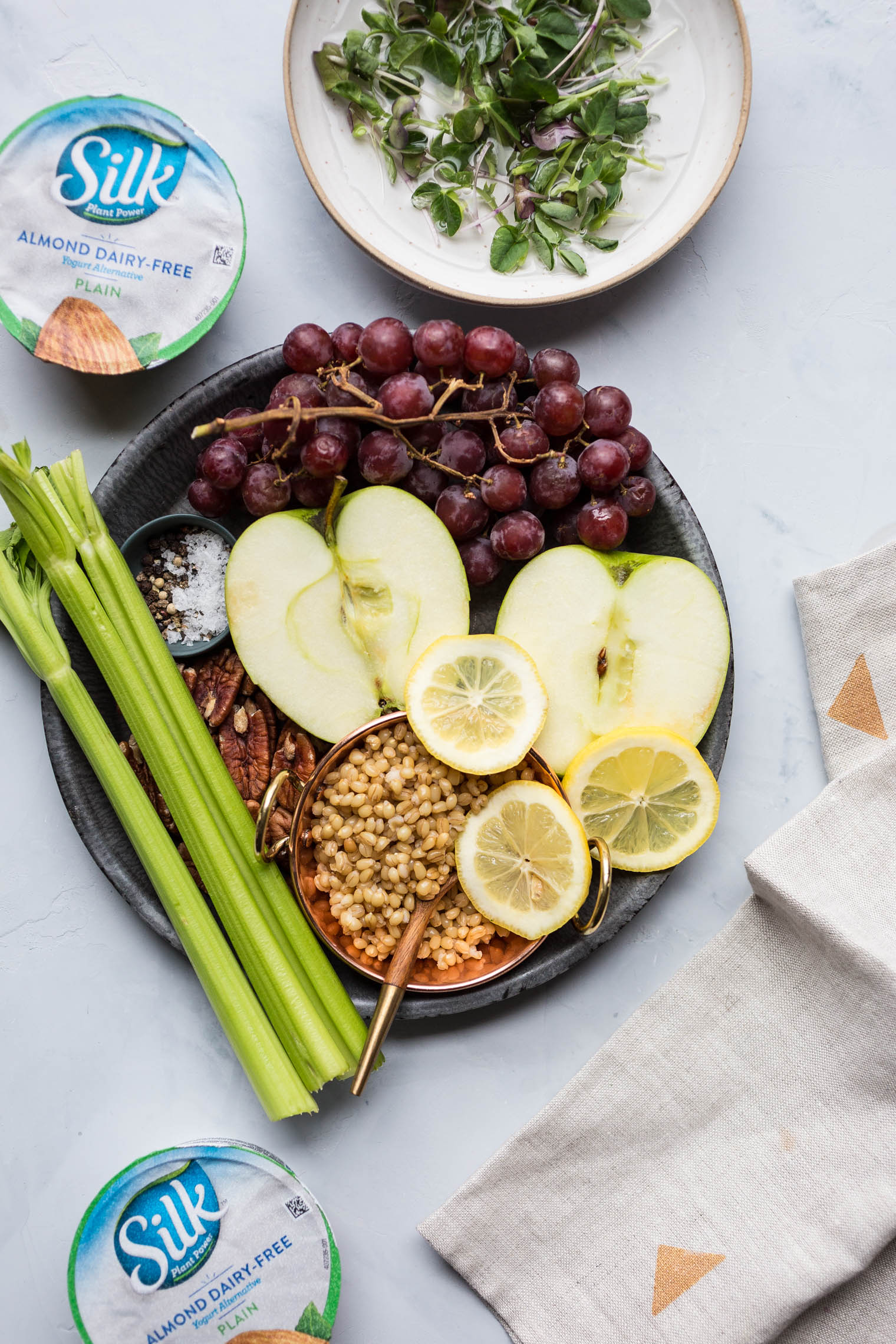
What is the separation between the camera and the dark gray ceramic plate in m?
1.53

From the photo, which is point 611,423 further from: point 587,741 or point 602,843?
point 602,843

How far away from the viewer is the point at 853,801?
1579 millimetres

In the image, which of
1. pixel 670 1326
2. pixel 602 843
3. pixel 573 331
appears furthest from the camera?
pixel 573 331

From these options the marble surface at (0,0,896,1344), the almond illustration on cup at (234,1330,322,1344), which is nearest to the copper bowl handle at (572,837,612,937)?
the marble surface at (0,0,896,1344)

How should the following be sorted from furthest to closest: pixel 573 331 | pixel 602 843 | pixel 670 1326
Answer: pixel 573 331, pixel 670 1326, pixel 602 843

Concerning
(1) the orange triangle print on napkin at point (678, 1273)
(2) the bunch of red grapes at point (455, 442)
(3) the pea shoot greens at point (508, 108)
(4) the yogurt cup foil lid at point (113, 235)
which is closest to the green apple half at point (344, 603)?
(2) the bunch of red grapes at point (455, 442)

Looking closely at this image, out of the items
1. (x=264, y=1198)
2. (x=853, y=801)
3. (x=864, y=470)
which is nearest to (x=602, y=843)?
(x=853, y=801)

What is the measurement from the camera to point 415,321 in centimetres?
168

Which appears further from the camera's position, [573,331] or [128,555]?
[573,331]

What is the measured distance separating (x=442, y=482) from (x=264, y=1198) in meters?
1.25

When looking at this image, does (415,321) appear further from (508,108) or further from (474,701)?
(474,701)

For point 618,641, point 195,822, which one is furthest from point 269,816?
point 618,641

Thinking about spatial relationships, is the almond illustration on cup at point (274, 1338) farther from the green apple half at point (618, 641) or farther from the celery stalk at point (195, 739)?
the green apple half at point (618, 641)

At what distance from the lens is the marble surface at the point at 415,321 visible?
1617 mm
